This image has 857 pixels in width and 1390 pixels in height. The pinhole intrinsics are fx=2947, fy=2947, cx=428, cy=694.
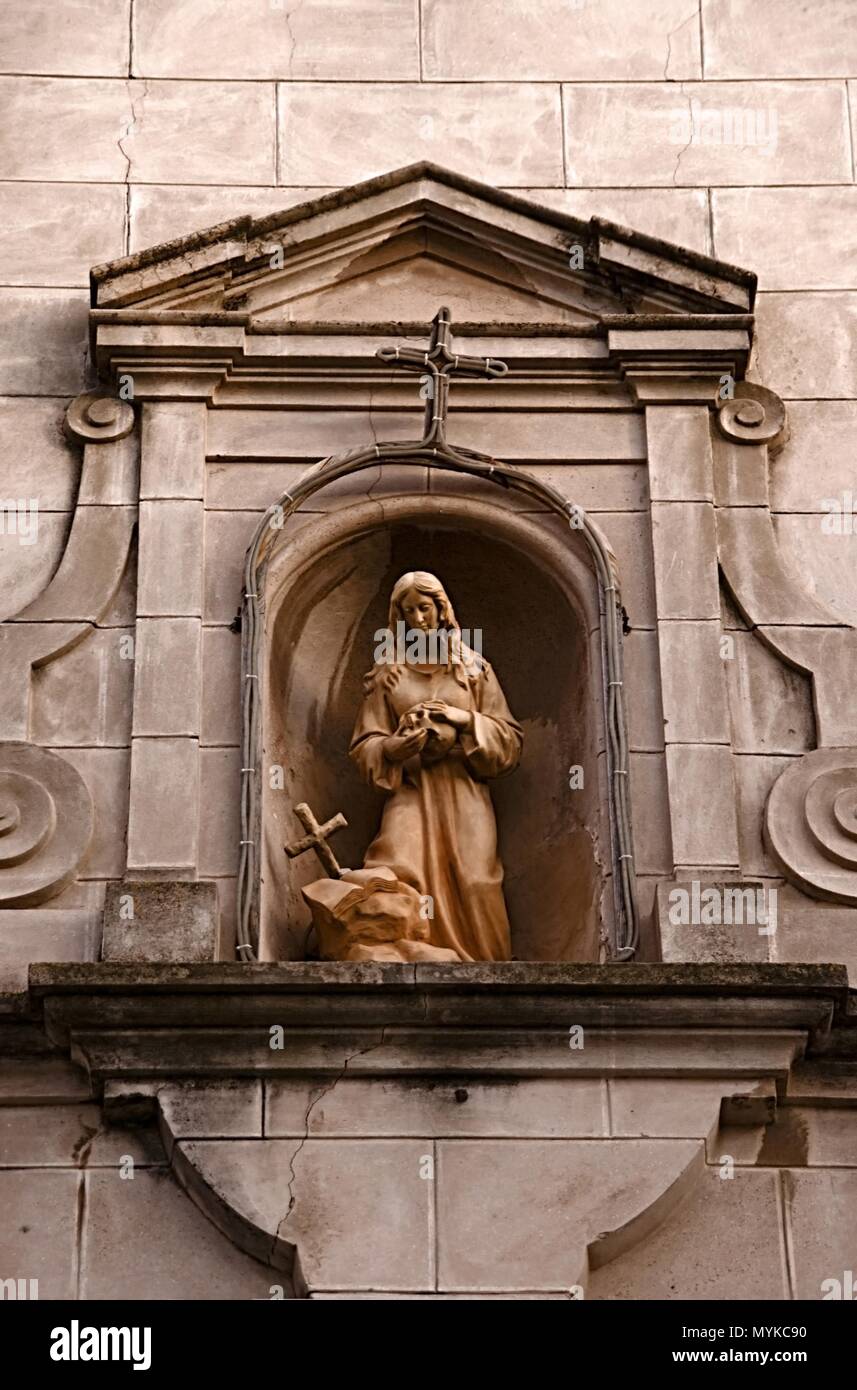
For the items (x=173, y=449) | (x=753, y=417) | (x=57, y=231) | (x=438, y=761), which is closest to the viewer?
(x=438, y=761)

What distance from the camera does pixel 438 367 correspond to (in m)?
10.5

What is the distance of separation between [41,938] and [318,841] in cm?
95

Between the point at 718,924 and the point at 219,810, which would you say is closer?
the point at 718,924

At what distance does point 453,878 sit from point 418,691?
0.71 m

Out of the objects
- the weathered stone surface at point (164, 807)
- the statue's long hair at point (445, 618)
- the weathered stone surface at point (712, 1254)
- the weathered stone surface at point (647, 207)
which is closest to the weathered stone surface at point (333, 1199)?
the weathered stone surface at point (712, 1254)

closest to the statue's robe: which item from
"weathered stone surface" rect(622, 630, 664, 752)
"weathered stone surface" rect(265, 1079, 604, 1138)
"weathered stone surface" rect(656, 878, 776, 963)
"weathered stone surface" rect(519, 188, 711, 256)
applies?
"weathered stone surface" rect(622, 630, 664, 752)

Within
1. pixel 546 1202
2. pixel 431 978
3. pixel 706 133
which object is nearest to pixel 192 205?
pixel 706 133

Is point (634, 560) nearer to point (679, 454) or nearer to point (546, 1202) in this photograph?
point (679, 454)

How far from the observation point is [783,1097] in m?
9.17

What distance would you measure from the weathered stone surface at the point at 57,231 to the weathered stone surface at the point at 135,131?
8 centimetres

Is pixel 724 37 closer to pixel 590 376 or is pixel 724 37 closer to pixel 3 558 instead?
pixel 590 376

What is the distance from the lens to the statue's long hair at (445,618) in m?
10.2

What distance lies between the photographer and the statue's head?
1027 centimetres

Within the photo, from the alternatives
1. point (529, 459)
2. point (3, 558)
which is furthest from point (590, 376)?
point (3, 558)
